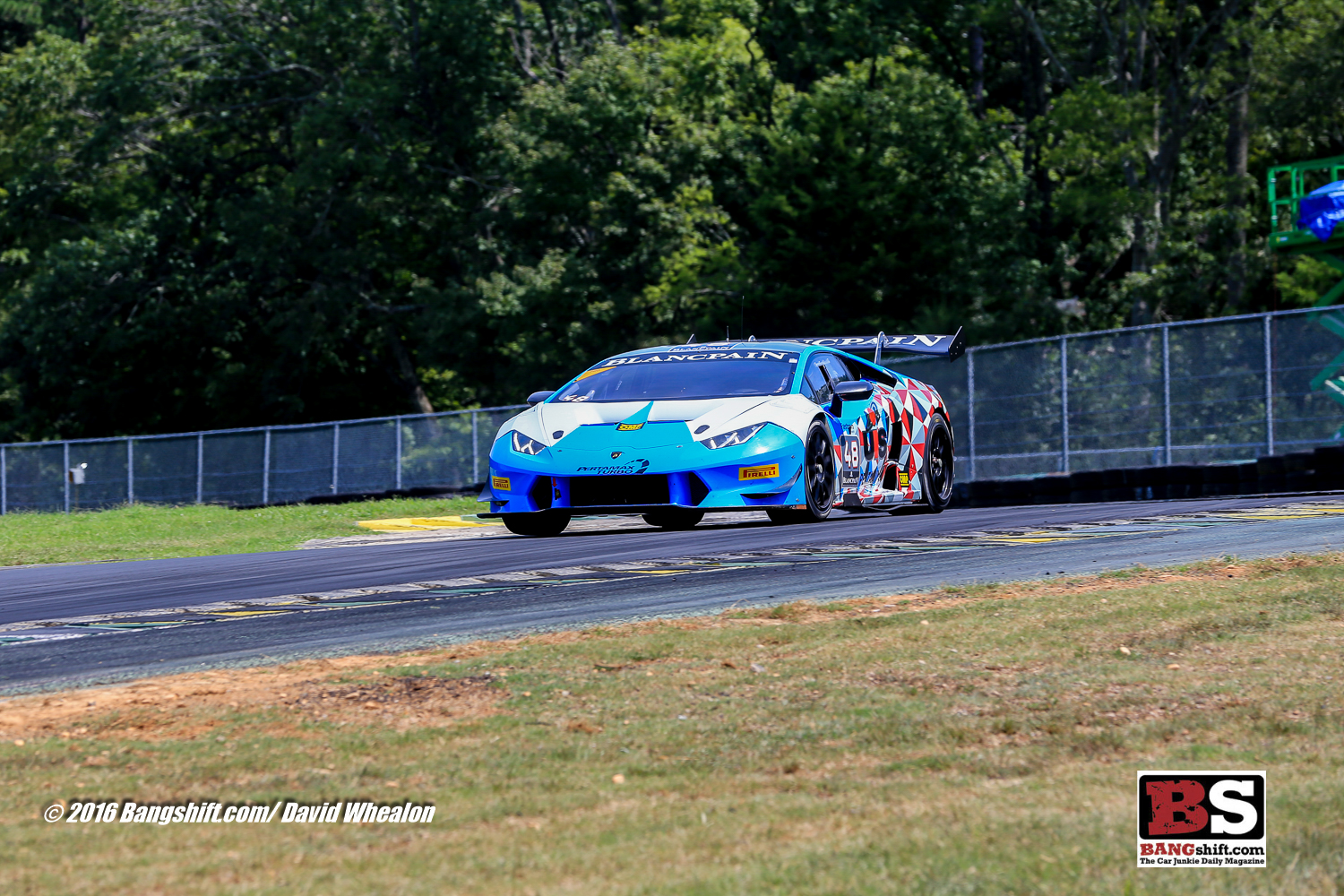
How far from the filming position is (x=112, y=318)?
50250mm

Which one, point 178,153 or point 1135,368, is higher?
point 178,153

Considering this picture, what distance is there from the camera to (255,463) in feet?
115

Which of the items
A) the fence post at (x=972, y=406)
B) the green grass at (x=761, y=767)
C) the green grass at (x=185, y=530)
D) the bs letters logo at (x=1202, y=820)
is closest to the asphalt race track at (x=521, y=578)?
the green grass at (x=761, y=767)

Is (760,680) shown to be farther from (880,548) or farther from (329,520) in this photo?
(329,520)

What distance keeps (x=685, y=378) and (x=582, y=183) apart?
30.8 metres

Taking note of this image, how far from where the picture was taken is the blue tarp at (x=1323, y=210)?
1041 inches

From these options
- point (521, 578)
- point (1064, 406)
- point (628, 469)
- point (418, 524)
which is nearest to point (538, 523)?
point (628, 469)

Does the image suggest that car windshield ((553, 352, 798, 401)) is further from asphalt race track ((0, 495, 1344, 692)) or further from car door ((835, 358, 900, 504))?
asphalt race track ((0, 495, 1344, 692))

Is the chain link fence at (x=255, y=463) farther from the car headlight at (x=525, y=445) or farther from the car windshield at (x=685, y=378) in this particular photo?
the car headlight at (x=525, y=445)

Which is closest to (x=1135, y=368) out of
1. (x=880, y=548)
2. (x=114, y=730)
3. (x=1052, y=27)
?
(x=880, y=548)

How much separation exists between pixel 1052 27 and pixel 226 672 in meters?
37.5

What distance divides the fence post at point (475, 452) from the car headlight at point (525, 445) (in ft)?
59.0

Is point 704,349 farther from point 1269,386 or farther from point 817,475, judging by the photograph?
point 1269,386

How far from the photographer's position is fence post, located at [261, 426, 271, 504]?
34.6 metres
